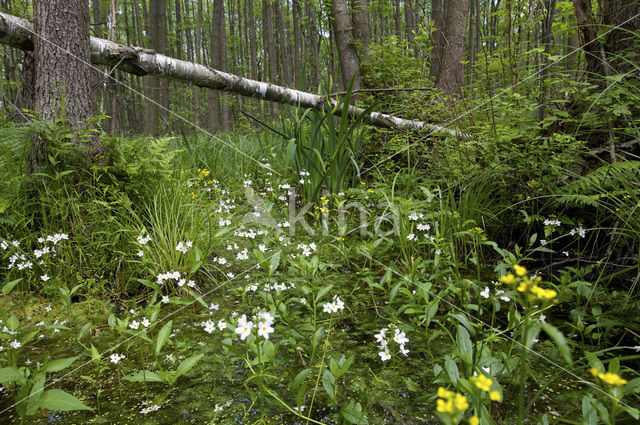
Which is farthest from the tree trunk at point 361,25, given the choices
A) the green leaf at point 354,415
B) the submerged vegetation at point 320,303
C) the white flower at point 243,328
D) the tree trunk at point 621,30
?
the green leaf at point 354,415

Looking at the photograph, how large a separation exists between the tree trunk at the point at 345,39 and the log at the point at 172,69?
127 centimetres

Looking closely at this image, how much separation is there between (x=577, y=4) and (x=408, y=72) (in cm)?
220

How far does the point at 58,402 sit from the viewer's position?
2.72ft

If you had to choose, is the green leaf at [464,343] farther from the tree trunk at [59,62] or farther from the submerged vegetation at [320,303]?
the tree trunk at [59,62]

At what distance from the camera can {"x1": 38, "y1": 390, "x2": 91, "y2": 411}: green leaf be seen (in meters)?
0.81

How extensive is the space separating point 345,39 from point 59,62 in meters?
3.44

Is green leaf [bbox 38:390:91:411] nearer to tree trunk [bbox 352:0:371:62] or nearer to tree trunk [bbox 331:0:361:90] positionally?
tree trunk [bbox 331:0:361:90]

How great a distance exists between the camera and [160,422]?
998mm

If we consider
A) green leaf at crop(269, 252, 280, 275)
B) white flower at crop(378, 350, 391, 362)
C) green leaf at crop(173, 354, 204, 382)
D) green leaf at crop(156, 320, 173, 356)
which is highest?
green leaf at crop(269, 252, 280, 275)

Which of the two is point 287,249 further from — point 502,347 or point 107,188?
point 502,347

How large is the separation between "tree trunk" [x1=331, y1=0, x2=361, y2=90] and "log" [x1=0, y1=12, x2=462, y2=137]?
4.18ft

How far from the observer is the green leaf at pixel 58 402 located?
814mm

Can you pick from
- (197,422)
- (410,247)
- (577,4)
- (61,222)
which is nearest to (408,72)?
(577,4)

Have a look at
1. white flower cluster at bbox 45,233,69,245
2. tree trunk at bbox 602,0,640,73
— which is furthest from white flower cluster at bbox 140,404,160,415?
tree trunk at bbox 602,0,640,73
